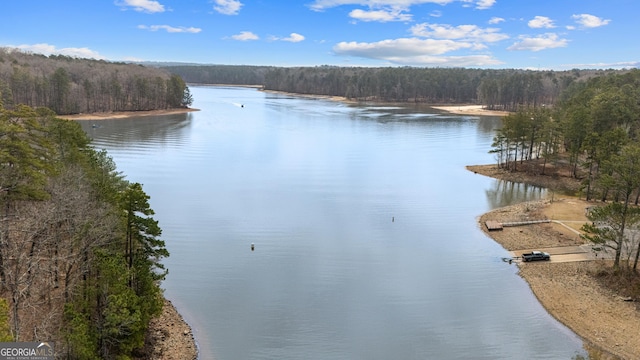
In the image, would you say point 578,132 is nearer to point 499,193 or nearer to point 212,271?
point 499,193

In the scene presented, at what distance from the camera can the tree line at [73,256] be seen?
16484mm

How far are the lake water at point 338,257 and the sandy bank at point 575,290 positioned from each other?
916 mm

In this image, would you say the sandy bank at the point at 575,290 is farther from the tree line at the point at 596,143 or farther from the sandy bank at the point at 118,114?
the sandy bank at the point at 118,114

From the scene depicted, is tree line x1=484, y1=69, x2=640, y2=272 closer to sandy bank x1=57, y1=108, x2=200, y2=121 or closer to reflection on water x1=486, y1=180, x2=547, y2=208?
reflection on water x1=486, y1=180, x2=547, y2=208

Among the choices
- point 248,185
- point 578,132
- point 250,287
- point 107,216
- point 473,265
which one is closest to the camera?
point 107,216

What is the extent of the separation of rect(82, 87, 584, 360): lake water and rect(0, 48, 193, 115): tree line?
141ft

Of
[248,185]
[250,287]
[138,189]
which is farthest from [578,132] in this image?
[138,189]

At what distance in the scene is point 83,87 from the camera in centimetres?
11244

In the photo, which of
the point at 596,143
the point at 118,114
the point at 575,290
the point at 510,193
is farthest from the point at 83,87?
the point at 575,290

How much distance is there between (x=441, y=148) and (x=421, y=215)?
3761 centimetres

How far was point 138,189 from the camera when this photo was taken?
20469 mm

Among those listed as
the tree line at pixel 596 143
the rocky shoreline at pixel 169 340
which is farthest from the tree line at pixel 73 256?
the tree line at pixel 596 143

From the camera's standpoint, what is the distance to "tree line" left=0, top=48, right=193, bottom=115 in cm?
10338

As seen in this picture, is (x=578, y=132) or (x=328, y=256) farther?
(x=578, y=132)
